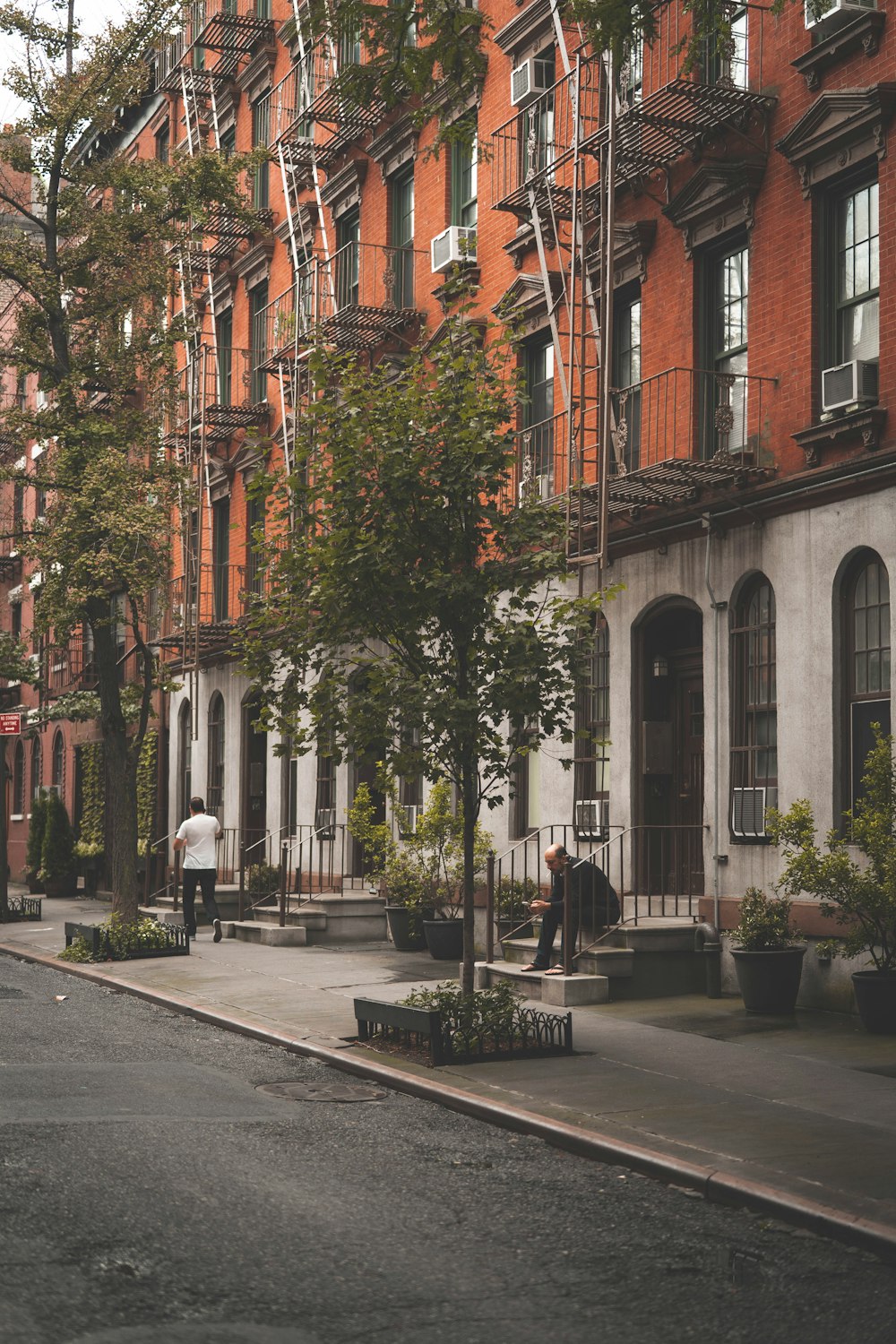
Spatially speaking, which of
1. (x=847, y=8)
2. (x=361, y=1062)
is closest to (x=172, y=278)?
(x=847, y=8)

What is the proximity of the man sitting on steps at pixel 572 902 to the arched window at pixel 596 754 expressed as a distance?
2104 millimetres

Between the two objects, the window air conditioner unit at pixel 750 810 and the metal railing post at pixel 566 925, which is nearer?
the metal railing post at pixel 566 925

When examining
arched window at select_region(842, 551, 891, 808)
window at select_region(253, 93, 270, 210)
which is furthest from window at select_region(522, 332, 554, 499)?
window at select_region(253, 93, 270, 210)

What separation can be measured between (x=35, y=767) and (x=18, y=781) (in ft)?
7.49

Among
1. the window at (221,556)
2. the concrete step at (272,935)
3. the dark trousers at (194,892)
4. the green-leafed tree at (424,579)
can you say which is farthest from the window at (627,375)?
the window at (221,556)

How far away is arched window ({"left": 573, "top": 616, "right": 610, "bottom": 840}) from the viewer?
17.0 meters

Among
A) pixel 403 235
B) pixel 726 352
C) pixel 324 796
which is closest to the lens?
pixel 726 352

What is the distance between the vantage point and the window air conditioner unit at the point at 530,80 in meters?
18.3

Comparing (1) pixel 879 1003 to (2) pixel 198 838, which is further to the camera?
(2) pixel 198 838

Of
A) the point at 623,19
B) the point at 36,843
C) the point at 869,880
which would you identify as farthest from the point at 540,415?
the point at 36,843

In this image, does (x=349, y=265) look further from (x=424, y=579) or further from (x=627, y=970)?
(x=424, y=579)

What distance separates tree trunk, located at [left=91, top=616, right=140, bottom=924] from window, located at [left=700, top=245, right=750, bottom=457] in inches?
305

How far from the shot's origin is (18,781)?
4244cm

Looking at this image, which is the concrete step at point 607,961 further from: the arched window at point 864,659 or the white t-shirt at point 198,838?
the white t-shirt at point 198,838
